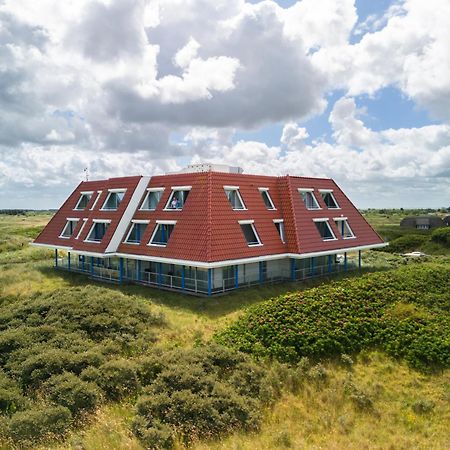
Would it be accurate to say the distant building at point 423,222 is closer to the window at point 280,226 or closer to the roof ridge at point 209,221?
the window at point 280,226

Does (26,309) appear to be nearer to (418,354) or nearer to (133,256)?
(133,256)

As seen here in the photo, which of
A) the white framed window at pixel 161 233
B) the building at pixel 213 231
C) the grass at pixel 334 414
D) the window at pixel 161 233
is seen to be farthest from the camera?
the window at pixel 161 233

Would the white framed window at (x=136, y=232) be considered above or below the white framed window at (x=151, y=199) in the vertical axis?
below

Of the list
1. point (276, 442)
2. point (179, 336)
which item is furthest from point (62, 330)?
point (276, 442)

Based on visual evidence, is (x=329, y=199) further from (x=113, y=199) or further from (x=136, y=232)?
(x=113, y=199)

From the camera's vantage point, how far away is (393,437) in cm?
1470

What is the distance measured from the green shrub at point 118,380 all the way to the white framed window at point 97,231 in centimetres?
2215

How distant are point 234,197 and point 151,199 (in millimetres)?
7628

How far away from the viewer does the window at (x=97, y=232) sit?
125 ft

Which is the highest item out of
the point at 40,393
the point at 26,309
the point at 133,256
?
the point at 133,256

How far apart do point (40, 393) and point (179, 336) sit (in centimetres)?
773

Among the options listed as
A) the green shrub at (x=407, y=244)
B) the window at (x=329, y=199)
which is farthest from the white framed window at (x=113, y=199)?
the green shrub at (x=407, y=244)

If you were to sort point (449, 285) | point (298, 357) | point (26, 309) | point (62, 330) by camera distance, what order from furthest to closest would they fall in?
point (449, 285)
point (26, 309)
point (62, 330)
point (298, 357)

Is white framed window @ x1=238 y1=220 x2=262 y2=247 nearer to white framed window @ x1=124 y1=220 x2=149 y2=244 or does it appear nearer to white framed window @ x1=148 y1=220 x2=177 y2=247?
white framed window @ x1=148 y1=220 x2=177 y2=247
